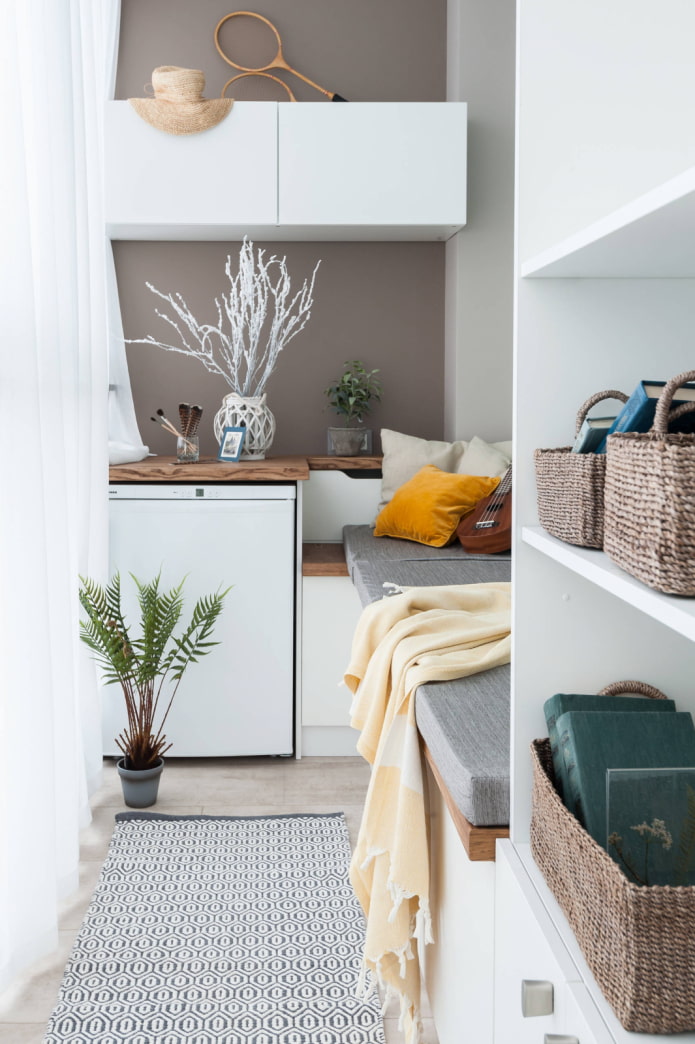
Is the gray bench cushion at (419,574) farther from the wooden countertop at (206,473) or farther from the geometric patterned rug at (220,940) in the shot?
the geometric patterned rug at (220,940)

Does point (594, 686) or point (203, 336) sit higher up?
point (203, 336)

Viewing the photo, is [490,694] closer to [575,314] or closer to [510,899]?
[510,899]

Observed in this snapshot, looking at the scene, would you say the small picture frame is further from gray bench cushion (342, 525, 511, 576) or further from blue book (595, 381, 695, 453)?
blue book (595, 381, 695, 453)

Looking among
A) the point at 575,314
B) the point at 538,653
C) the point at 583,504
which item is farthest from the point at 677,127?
the point at 538,653

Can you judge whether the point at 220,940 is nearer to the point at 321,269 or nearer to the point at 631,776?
the point at 631,776

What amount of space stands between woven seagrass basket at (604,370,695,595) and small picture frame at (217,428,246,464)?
2.53 meters

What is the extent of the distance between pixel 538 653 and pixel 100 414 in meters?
1.97

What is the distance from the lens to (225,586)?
3178 millimetres

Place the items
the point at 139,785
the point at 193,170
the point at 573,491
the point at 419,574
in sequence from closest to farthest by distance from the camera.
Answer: the point at 573,491, the point at 419,574, the point at 139,785, the point at 193,170

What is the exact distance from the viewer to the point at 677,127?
1.11 meters

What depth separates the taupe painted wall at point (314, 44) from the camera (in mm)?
3764

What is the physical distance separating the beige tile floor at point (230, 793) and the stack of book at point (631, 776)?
1.53m

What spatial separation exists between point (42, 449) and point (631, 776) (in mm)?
1568

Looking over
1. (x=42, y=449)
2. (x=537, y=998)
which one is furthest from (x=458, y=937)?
(x=42, y=449)
